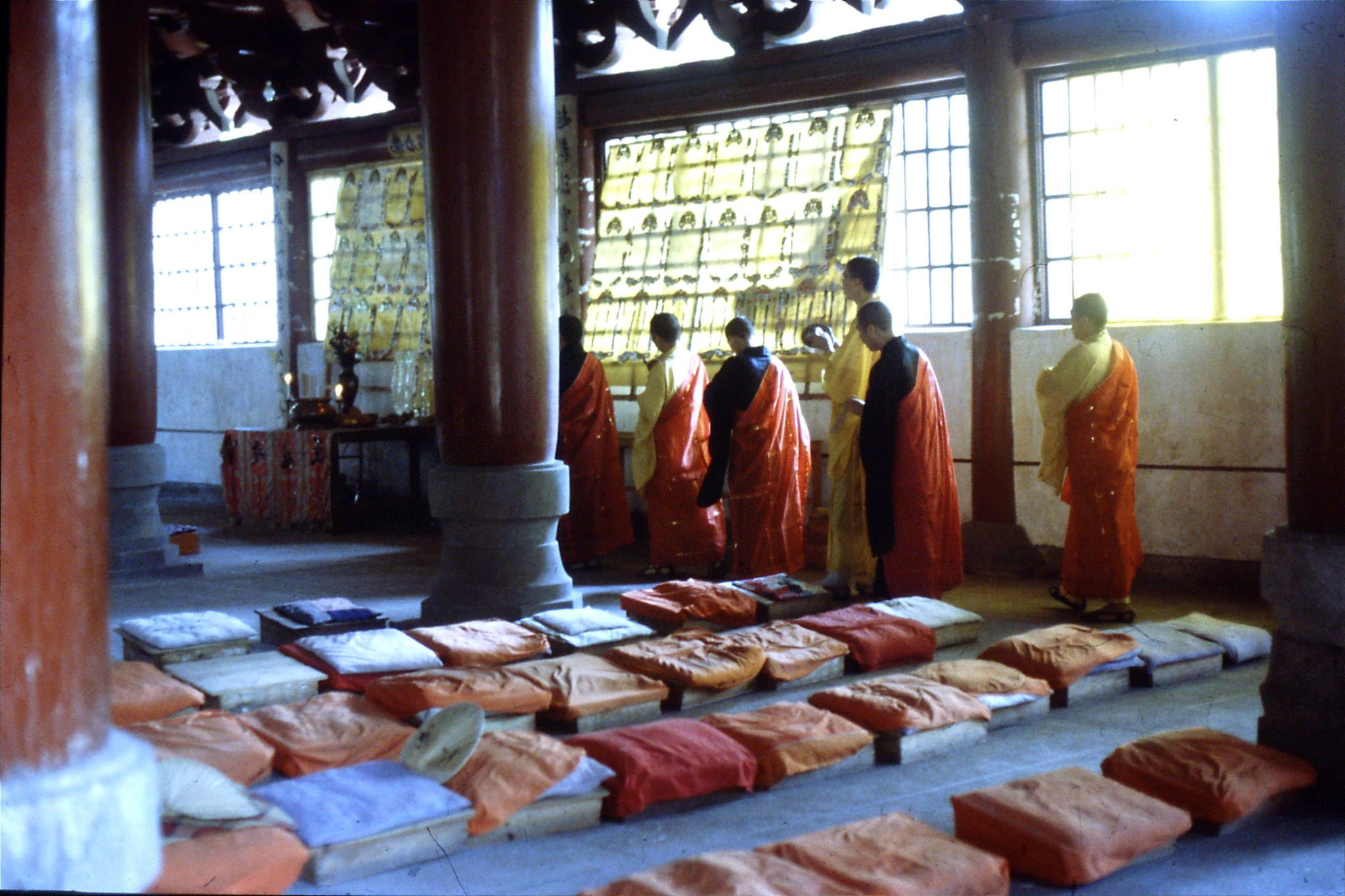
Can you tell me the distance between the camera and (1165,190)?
702cm

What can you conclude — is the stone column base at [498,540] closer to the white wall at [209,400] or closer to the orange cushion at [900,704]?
the orange cushion at [900,704]

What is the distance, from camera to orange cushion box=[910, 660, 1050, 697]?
4234mm

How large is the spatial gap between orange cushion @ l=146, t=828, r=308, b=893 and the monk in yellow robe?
4243 millimetres

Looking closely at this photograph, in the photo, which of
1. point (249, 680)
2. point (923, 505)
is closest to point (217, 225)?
point (923, 505)

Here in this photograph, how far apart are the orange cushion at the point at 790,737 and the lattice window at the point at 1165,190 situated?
4.12m

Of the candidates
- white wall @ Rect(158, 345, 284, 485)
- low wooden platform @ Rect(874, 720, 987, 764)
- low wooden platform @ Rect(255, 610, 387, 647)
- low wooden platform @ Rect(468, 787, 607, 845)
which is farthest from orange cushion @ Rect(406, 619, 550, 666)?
white wall @ Rect(158, 345, 284, 485)

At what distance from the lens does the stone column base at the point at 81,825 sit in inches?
77.2

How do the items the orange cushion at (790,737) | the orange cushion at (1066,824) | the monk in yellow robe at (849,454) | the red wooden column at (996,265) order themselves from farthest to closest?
1. the red wooden column at (996,265)
2. the monk in yellow robe at (849,454)
3. the orange cushion at (790,737)
4. the orange cushion at (1066,824)

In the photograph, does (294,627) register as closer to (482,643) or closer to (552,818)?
(482,643)

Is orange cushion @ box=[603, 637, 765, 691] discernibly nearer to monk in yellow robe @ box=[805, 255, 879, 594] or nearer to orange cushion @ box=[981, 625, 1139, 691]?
orange cushion @ box=[981, 625, 1139, 691]

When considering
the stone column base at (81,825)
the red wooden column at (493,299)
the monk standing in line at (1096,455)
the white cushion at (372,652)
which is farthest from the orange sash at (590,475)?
the stone column base at (81,825)

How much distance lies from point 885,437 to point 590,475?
2394mm

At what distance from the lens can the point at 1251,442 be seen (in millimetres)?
6617

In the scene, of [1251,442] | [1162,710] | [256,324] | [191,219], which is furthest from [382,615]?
[191,219]
